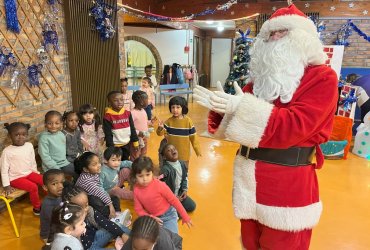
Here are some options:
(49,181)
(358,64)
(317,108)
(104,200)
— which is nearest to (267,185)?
(317,108)

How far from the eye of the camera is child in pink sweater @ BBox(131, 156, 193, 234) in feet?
7.09

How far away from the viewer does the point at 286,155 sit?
4.40ft

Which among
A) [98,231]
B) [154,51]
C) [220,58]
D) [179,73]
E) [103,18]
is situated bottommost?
[98,231]

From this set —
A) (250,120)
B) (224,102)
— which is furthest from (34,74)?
(250,120)

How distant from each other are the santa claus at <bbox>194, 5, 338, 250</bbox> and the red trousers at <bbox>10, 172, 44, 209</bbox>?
6.39 ft

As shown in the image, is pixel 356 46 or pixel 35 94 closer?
pixel 35 94

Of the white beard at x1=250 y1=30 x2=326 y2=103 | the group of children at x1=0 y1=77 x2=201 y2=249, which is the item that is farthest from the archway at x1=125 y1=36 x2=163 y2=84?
the white beard at x1=250 y1=30 x2=326 y2=103

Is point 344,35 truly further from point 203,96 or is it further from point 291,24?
point 203,96

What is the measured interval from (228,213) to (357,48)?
544cm

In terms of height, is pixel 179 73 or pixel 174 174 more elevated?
pixel 179 73

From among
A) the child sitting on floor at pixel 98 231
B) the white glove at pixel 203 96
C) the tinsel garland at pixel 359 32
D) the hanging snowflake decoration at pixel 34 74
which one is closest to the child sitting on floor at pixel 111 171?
the child sitting on floor at pixel 98 231

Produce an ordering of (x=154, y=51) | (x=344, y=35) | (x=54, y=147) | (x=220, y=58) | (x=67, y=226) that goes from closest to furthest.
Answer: (x=67, y=226) < (x=54, y=147) < (x=344, y=35) < (x=154, y=51) < (x=220, y=58)

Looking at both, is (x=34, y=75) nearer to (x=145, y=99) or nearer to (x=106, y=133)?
(x=106, y=133)

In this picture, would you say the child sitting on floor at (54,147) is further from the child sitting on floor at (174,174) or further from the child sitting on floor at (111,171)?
the child sitting on floor at (174,174)
